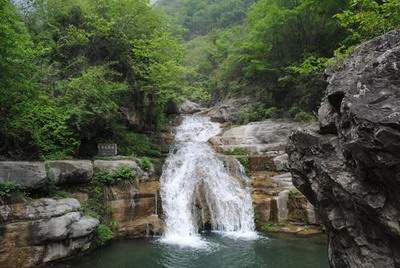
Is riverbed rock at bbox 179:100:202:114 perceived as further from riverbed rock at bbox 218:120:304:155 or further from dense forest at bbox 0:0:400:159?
riverbed rock at bbox 218:120:304:155

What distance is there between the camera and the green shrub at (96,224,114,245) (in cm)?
1187

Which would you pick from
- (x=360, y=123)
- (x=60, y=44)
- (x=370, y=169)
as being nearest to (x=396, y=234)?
(x=370, y=169)

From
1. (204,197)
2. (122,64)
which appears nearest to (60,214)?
(204,197)

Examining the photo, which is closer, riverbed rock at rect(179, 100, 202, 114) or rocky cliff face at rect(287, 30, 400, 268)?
rocky cliff face at rect(287, 30, 400, 268)

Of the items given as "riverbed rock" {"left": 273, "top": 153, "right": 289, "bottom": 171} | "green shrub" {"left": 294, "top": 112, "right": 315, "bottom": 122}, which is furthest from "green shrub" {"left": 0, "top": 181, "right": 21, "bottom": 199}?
"green shrub" {"left": 294, "top": 112, "right": 315, "bottom": 122}

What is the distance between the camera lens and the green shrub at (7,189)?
9859 mm

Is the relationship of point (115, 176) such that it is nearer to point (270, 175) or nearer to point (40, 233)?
point (40, 233)

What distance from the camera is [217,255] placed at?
451 inches

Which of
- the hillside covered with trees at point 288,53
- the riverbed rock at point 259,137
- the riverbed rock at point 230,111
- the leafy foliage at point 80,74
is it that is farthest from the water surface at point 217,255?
the riverbed rock at point 230,111

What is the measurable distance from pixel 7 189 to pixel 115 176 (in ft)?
13.4

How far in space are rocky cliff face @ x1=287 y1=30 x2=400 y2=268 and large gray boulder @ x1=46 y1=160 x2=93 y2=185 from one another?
311 inches

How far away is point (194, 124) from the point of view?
975 inches

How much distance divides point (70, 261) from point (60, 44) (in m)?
10.7

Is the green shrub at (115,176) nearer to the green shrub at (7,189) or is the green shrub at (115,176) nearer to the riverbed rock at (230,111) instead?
the green shrub at (7,189)
